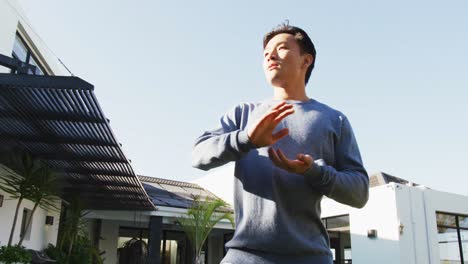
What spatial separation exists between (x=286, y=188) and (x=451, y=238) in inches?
472

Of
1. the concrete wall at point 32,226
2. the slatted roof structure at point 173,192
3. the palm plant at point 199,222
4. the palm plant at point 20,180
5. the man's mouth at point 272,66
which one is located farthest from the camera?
the slatted roof structure at point 173,192

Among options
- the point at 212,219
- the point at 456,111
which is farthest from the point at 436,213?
the point at 212,219

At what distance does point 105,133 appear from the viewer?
20.8 feet

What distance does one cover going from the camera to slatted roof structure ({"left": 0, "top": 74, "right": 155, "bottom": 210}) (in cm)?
466

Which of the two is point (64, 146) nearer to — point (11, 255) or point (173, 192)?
point (11, 255)

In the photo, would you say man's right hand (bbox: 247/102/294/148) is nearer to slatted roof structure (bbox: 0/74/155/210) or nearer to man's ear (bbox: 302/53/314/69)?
man's ear (bbox: 302/53/314/69)

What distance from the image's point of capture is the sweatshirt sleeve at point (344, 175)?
120 cm

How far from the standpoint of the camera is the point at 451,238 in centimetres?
1159

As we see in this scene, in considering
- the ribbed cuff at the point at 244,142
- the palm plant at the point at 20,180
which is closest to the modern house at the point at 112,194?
the palm plant at the point at 20,180

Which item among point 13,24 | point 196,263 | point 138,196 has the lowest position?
point 196,263

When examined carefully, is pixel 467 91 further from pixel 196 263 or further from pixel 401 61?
pixel 196 263

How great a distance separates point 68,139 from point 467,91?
9.17 meters

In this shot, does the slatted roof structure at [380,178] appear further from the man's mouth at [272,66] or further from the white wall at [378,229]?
the man's mouth at [272,66]

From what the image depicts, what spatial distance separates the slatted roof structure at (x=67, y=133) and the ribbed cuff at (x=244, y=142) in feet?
11.8
